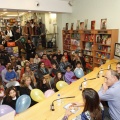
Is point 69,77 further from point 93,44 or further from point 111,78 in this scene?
point 93,44

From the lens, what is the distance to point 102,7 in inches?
253

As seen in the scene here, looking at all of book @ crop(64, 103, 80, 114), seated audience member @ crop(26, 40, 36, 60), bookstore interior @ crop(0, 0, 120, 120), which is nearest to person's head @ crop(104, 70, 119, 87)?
bookstore interior @ crop(0, 0, 120, 120)

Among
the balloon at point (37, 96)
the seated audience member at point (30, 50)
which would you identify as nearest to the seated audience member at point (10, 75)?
the balloon at point (37, 96)

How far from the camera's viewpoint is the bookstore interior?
243 centimetres

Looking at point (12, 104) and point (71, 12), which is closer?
point (12, 104)

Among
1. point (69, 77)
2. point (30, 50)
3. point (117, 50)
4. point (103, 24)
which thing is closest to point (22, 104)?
point (69, 77)

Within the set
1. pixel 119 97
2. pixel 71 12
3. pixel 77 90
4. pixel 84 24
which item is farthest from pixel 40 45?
pixel 119 97

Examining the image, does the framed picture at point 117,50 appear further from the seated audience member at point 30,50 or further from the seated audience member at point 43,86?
the seated audience member at point 30,50

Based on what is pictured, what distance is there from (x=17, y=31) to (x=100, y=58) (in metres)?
4.97

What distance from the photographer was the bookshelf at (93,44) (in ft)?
19.4

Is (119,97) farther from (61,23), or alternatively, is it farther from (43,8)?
(61,23)

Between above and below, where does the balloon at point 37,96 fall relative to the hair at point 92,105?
below

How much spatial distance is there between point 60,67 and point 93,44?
1787mm

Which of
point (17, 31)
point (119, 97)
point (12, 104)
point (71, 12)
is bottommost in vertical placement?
point (12, 104)
